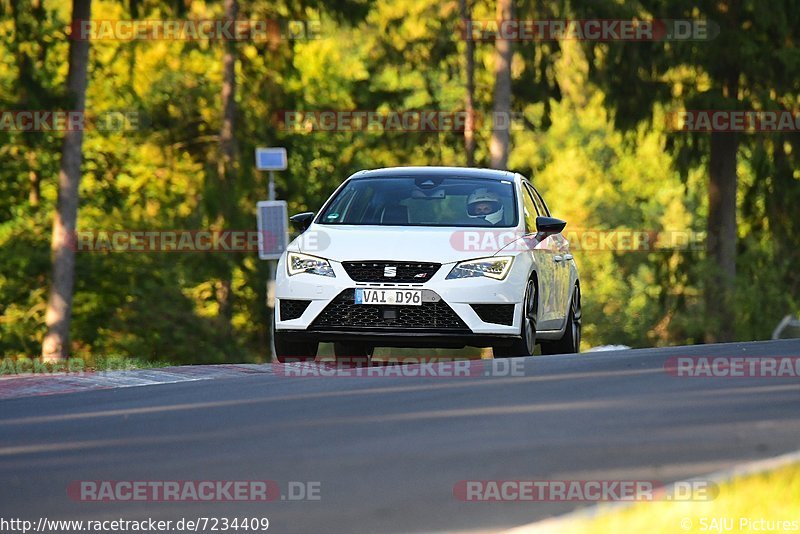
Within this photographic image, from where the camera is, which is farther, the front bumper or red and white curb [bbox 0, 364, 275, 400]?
the front bumper

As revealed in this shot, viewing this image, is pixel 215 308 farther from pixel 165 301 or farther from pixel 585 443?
pixel 585 443

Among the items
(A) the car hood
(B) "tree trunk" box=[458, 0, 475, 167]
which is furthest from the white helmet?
(B) "tree trunk" box=[458, 0, 475, 167]

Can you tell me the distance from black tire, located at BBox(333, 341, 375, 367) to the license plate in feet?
3.12

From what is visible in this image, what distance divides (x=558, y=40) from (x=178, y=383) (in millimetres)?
27035

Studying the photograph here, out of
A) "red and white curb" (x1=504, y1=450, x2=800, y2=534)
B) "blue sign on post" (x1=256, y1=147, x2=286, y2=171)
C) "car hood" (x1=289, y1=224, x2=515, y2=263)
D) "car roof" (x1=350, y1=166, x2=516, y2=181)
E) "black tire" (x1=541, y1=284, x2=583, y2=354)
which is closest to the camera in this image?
"red and white curb" (x1=504, y1=450, x2=800, y2=534)

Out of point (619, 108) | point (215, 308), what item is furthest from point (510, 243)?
point (215, 308)

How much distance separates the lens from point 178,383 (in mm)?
12664

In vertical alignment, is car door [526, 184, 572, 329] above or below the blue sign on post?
below

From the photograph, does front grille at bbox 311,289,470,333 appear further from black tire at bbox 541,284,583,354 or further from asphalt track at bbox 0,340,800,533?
black tire at bbox 541,284,583,354

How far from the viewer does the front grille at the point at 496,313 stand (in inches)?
565

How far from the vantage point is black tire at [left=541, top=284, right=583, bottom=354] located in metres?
17.4

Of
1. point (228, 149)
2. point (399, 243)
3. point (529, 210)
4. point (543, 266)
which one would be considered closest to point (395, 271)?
point (399, 243)

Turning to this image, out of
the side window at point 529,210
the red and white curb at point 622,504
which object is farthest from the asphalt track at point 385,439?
the side window at point 529,210

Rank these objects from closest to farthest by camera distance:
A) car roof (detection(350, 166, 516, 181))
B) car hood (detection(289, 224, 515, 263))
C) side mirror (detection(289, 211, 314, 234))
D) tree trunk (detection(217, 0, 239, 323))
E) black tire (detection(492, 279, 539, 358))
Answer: car hood (detection(289, 224, 515, 263)) < black tire (detection(492, 279, 539, 358)) < side mirror (detection(289, 211, 314, 234)) < car roof (detection(350, 166, 516, 181)) < tree trunk (detection(217, 0, 239, 323))
